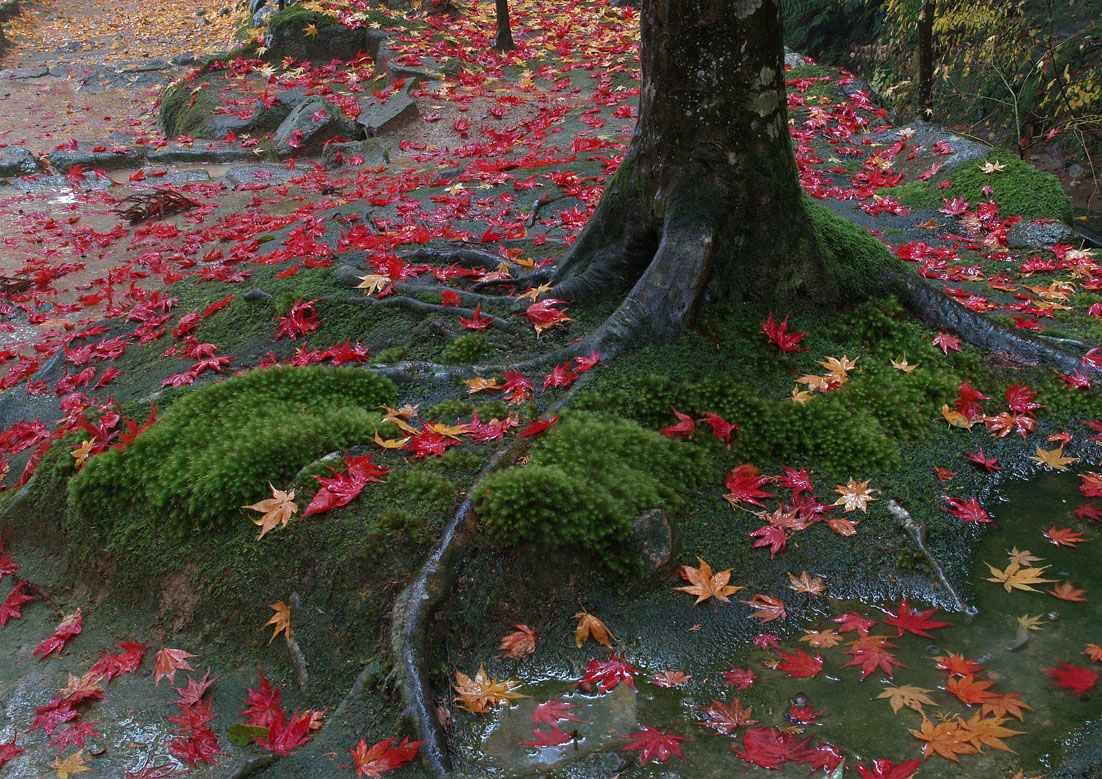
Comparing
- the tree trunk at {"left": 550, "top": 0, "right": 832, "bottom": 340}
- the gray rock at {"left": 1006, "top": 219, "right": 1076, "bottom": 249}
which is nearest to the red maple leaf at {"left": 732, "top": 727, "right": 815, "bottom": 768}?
the tree trunk at {"left": 550, "top": 0, "right": 832, "bottom": 340}

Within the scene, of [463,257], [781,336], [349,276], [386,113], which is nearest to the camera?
[781,336]

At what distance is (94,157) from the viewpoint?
443 inches

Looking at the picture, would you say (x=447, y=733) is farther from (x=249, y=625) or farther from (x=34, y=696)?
(x=34, y=696)

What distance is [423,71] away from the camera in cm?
1330

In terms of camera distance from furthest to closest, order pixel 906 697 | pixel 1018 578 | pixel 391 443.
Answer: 1. pixel 391 443
2. pixel 1018 578
3. pixel 906 697

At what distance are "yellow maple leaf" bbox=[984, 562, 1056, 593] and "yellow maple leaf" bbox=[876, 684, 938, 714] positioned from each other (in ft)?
2.61

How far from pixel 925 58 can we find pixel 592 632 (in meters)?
9.64

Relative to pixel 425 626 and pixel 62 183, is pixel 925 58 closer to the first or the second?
pixel 425 626

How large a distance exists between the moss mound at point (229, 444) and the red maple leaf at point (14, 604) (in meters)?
0.52

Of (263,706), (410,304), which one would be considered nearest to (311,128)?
(410,304)

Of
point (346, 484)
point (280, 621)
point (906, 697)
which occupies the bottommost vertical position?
point (280, 621)

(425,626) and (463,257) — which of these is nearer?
(425,626)

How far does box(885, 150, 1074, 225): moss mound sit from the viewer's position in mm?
6199

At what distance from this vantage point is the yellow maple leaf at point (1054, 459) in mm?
3553
